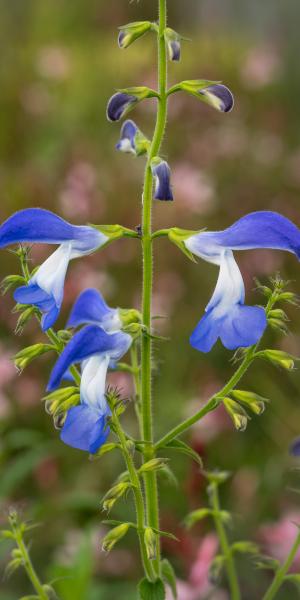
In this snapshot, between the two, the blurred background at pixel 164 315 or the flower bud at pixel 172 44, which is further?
the blurred background at pixel 164 315

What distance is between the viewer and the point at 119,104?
1396 millimetres

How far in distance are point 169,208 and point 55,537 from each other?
1623mm

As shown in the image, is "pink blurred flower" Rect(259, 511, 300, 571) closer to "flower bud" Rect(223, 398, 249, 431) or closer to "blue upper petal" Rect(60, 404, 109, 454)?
"flower bud" Rect(223, 398, 249, 431)

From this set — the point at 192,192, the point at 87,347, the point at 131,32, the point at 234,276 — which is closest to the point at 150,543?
the point at 87,347

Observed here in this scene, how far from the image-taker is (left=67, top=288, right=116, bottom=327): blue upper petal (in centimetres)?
144

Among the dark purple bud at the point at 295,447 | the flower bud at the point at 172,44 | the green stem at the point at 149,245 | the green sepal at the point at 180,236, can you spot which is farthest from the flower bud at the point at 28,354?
the dark purple bud at the point at 295,447

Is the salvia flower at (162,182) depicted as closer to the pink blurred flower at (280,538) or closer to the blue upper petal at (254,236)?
the blue upper petal at (254,236)

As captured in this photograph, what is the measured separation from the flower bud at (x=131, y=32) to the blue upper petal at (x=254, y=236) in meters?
0.33

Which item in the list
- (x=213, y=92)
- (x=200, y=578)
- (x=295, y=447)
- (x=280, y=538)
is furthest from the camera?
(x=280, y=538)

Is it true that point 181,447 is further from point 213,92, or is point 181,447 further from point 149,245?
point 213,92

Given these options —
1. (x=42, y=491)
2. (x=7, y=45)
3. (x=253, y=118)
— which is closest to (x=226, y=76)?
(x=253, y=118)

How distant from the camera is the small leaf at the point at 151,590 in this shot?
1342 millimetres

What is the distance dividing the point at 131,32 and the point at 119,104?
0.12m

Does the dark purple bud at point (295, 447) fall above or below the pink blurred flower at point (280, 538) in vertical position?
above
